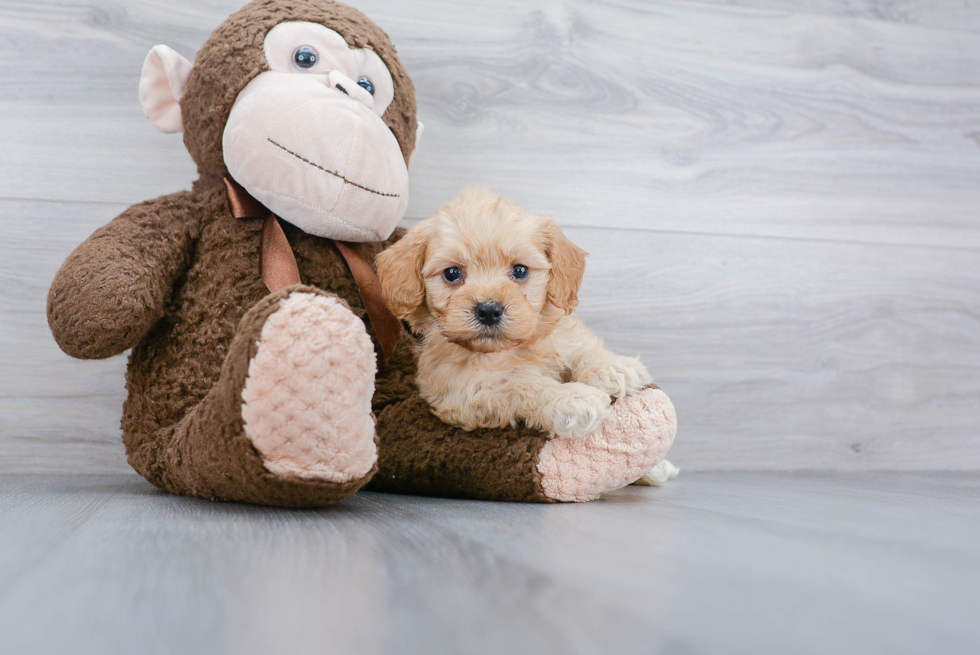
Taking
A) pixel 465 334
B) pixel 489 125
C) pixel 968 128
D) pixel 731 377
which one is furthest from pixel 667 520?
pixel 968 128

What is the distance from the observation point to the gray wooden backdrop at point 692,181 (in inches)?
48.7

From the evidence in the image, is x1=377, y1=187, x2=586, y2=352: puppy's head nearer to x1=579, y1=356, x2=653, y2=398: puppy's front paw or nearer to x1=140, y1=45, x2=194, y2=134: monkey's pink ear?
x1=579, y1=356, x2=653, y2=398: puppy's front paw

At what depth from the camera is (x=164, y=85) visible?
1017mm

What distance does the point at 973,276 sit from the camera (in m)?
1.57

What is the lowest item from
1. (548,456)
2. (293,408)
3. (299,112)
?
(548,456)

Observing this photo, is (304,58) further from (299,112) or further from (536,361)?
(536,361)

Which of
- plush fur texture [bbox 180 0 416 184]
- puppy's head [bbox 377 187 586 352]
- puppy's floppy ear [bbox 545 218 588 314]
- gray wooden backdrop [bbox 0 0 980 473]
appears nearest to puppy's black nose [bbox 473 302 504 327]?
puppy's head [bbox 377 187 586 352]

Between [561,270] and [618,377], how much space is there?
0.16 meters

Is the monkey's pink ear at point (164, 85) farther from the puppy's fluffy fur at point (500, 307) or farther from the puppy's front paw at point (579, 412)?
the puppy's front paw at point (579, 412)

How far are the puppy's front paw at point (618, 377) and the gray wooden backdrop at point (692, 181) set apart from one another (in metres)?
0.48

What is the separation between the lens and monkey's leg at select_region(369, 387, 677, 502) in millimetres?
868

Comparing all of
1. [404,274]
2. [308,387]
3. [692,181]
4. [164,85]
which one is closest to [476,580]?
[308,387]

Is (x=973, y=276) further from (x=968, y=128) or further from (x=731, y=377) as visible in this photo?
(x=731, y=377)

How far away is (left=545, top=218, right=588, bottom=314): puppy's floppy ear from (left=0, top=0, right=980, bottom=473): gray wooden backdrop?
17.9 inches
